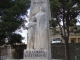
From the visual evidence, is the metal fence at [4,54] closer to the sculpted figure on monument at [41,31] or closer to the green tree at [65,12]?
the green tree at [65,12]

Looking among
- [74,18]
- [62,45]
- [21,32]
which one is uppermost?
[74,18]

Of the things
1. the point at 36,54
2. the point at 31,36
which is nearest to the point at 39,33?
the point at 31,36

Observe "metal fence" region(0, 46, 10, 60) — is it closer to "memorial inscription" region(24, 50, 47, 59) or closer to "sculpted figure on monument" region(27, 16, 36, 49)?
"sculpted figure on monument" region(27, 16, 36, 49)

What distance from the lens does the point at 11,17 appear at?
2142cm

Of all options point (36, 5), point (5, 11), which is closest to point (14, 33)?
point (5, 11)

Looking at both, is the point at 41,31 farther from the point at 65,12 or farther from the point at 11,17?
the point at 65,12

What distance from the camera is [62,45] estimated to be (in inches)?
1105

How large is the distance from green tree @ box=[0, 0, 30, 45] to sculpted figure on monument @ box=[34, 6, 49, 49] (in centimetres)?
959

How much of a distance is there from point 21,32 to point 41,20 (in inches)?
492

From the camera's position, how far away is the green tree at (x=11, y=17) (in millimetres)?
20875

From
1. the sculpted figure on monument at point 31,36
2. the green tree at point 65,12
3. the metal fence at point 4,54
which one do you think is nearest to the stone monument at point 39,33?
the sculpted figure on monument at point 31,36

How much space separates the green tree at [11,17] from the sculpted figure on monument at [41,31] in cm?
959

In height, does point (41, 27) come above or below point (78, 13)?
below

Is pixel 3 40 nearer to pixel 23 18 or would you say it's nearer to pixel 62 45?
pixel 23 18
